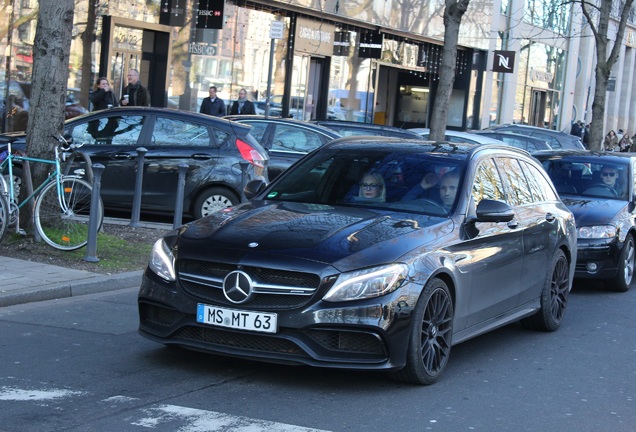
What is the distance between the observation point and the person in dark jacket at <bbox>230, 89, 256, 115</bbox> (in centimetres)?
2590

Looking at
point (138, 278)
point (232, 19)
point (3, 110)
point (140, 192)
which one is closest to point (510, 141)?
point (232, 19)

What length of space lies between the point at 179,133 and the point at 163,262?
7963 mm

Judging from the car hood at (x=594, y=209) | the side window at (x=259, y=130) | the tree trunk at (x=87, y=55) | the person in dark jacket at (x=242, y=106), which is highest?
the tree trunk at (x=87, y=55)

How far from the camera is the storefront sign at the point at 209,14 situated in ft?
85.6

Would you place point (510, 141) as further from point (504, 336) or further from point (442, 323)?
point (442, 323)

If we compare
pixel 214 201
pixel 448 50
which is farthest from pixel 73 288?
pixel 448 50

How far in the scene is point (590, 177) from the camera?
13.3 m

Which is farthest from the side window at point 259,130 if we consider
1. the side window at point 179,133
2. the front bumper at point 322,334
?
the front bumper at point 322,334

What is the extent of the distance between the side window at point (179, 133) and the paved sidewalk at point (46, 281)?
4.27 meters

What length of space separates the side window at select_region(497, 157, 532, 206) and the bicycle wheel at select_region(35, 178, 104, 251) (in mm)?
4435

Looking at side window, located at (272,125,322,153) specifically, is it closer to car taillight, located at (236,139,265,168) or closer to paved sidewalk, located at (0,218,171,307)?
car taillight, located at (236,139,265,168)

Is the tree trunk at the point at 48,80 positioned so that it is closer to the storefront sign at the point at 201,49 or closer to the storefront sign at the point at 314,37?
the storefront sign at the point at 201,49

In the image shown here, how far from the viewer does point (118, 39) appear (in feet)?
78.7

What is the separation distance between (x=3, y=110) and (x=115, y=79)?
3.37 metres
